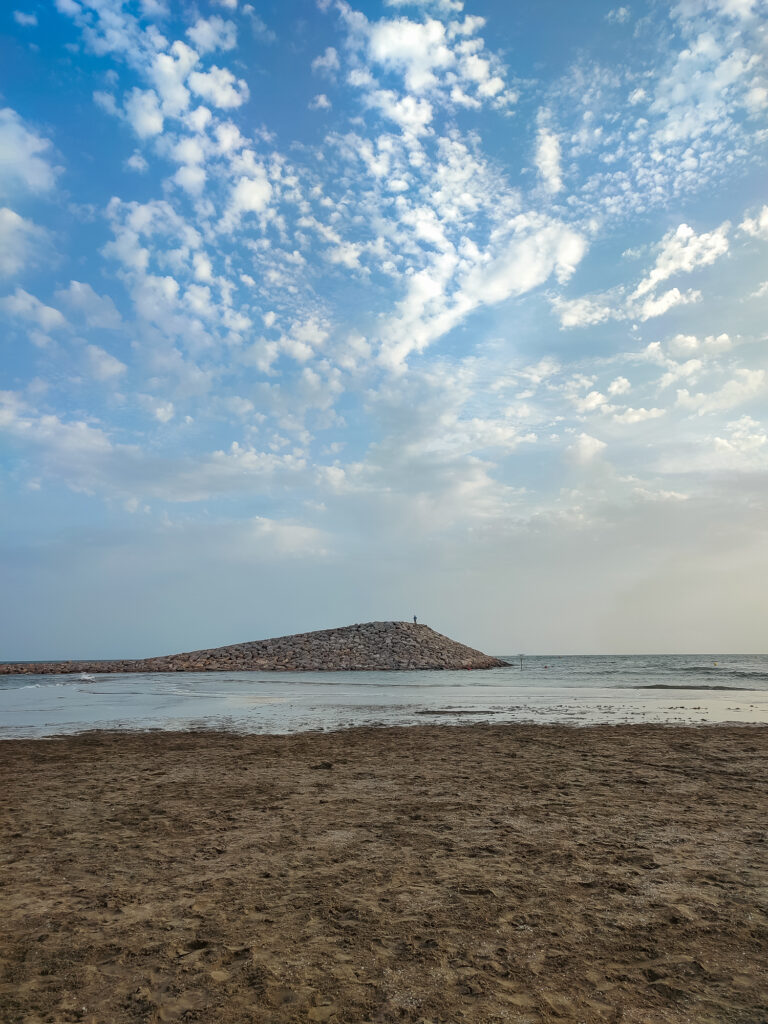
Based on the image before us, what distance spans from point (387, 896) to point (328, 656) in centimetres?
4782

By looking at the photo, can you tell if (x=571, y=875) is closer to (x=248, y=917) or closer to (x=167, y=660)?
(x=248, y=917)

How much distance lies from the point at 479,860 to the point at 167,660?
5535cm

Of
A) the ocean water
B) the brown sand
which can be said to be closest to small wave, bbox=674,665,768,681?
the ocean water

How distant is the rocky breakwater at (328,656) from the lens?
4994 cm

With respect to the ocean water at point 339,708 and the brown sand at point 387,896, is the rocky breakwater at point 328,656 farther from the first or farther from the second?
the brown sand at point 387,896

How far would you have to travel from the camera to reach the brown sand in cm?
317

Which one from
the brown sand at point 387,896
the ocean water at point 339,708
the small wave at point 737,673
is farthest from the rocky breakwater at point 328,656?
the brown sand at point 387,896

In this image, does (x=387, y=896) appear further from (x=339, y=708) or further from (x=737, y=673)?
(x=737, y=673)

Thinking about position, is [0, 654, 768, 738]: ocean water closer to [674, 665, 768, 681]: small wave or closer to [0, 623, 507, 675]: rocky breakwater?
[674, 665, 768, 681]: small wave

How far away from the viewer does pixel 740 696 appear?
24375mm

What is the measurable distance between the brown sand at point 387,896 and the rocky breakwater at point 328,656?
136 ft

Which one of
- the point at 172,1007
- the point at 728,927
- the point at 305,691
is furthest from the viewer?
the point at 305,691

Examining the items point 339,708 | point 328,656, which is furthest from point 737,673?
point 339,708

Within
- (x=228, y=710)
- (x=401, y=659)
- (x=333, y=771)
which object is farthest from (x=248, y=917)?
(x=401, y=659)
